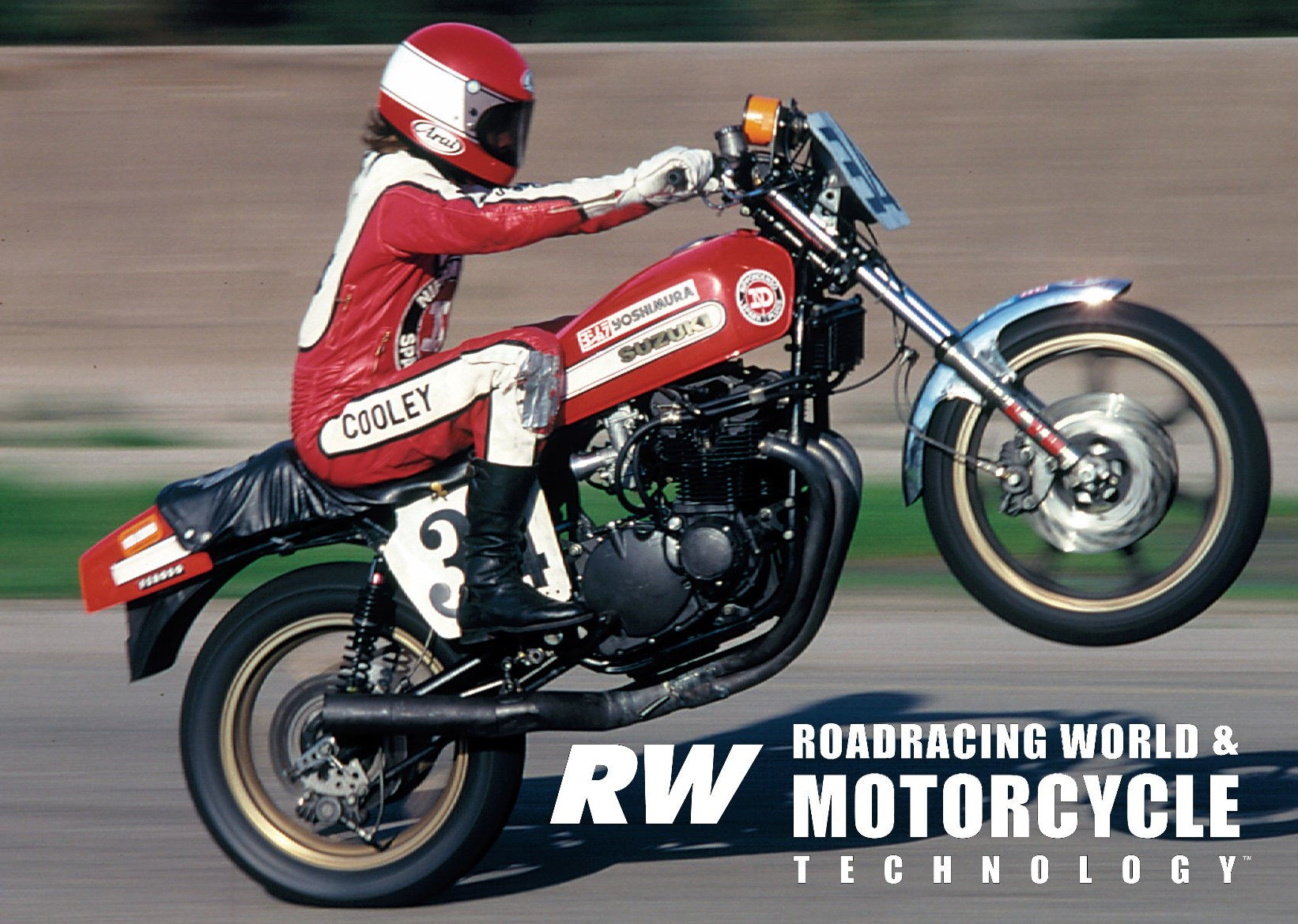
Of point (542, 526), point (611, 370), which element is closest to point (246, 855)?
point (542, 526)

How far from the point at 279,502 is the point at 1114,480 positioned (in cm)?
180

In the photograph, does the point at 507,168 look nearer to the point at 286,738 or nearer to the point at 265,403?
the point at 286,738

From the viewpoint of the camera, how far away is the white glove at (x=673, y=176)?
4.13m

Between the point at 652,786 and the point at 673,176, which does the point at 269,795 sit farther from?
the point at 673,176

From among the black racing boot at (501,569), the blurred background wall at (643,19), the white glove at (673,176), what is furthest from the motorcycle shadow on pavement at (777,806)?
the blurred background wall at (643,19)

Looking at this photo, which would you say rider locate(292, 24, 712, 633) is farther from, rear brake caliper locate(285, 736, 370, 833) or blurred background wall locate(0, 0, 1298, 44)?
blurred background wall locate(0, 0, 1298, 44)

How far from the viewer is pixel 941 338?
14.1 ft

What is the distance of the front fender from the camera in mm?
4273

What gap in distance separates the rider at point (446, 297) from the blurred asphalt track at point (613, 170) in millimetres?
7284

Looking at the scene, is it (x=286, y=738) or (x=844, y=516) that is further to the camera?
(x=286, y=738)

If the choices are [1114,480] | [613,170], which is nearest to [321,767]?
[1114,480]

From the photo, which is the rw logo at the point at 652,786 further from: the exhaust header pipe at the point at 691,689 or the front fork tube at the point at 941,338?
the front fork tube at the point at 941,338

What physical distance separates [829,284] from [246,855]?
1.80m

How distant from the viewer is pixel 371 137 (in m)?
4.43
